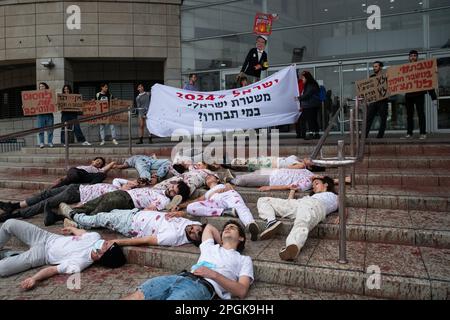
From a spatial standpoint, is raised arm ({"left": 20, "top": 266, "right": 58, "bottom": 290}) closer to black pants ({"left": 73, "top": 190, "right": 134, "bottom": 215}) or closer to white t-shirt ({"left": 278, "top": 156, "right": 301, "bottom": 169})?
black pants ({"left": 73, "top": 190, "right": 134, "bottom": 215})

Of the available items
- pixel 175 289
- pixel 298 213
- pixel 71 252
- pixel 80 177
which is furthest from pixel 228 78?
pixel 175 289

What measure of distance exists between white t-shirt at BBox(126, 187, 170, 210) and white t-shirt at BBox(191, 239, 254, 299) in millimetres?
1734

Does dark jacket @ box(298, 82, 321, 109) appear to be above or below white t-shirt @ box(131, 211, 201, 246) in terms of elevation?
above

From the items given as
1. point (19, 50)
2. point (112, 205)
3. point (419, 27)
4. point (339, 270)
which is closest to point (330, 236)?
point (339, 270)

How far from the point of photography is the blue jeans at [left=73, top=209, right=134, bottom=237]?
4.83 metres

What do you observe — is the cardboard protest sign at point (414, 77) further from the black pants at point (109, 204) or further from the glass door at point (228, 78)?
the glass door at point (228, 78)

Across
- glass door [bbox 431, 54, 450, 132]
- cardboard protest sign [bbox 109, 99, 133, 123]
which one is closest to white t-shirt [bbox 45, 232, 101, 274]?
cardboard protest sign [bbox 109, 99, 133, 123]

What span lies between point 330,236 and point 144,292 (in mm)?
2211

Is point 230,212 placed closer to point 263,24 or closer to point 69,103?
point 69,103

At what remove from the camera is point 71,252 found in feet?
13.6

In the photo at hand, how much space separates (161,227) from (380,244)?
242cm

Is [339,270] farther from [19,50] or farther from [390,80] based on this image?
[19,50]

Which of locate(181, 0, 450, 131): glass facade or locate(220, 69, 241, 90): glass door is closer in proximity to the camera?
locate(181, 0, 450, 131): glass facade

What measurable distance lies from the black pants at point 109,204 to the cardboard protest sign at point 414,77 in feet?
17.8
